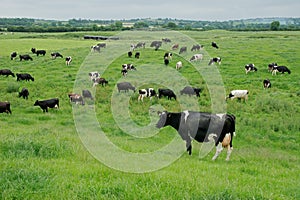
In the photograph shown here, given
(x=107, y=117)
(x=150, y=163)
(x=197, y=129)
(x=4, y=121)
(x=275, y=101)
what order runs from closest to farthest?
(x=150, y=163) → (x=197, y=129) → (x=4, y=121) → (x=107, y=117) → (x=275, y=101)

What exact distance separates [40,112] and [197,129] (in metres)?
10.3

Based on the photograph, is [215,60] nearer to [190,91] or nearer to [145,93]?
[190,91]

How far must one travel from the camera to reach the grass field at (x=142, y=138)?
21.0 ft

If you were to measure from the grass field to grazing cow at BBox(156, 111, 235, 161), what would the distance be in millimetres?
486


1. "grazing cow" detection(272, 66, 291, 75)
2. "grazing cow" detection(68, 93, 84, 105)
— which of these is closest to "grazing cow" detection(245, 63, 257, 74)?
"grazing cow" detection(272, 66, 291, 75)

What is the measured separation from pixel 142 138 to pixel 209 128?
11.9ft

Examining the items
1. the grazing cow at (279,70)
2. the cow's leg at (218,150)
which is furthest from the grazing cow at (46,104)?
the grazing cow at (279,70)

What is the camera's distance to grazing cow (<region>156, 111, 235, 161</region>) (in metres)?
11.2

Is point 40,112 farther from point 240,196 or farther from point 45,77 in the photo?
point 240,196

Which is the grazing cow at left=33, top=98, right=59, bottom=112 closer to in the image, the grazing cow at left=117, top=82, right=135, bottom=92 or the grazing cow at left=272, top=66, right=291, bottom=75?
the grazing cow at left=117, top=82, right=135, bottom=92

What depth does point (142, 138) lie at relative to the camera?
46.1 feet

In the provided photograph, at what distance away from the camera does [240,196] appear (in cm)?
619

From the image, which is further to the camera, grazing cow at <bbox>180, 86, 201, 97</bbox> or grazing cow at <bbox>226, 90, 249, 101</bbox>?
grazing cow at <bbox>180, 86, 201, 97</bbox>

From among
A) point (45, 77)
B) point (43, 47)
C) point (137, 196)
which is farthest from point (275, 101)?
point (43, 47)
